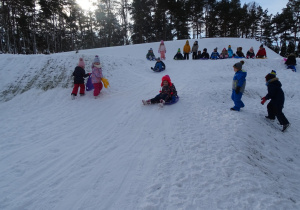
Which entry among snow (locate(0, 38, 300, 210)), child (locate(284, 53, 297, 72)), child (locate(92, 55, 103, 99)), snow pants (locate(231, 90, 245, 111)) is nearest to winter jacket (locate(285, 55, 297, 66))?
child (locate(284, 53, 297, 72))

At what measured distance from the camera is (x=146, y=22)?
35094 mm

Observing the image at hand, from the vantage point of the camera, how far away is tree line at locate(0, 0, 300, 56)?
30216 mm

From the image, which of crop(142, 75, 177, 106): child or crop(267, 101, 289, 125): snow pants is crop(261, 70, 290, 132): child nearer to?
crop(267, 101, 289, 125): snow pants

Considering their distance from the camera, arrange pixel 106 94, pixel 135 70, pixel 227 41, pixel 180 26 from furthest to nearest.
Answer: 1. pixel 180 26
2. pixel 227 41
3. pixel 135 70
4. pixel 106 94

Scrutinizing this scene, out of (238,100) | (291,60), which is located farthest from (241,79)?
(291,60)

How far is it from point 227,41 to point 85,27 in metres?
32.8

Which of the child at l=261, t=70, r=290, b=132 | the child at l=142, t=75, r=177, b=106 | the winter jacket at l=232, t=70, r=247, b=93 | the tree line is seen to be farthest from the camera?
the tree line

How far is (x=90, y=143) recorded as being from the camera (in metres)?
3.86

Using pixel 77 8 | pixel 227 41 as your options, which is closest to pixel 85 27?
pixel 77 8

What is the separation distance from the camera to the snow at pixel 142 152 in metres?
2.38

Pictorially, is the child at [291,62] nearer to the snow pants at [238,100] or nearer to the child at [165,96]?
the snow pants at [238,100]

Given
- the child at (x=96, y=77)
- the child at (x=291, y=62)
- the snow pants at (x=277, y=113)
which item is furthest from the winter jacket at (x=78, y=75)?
the child at (x=291, y=62)

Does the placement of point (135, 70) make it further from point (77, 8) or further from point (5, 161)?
point (77, 8)

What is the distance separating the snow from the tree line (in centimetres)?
2898
